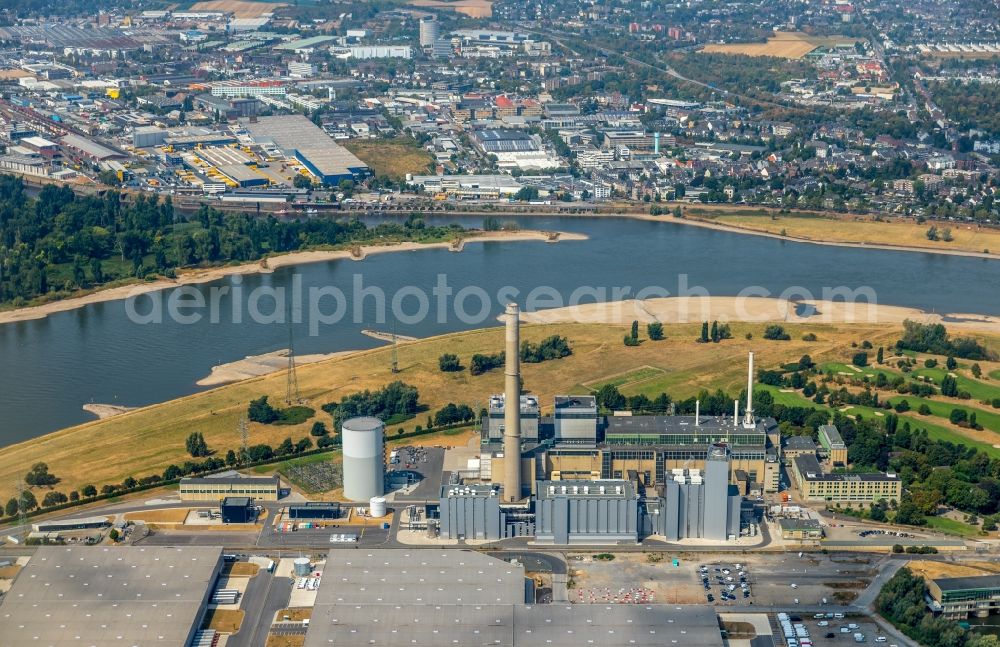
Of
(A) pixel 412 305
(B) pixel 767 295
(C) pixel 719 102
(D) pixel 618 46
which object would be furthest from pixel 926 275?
(D) pixel 618 46

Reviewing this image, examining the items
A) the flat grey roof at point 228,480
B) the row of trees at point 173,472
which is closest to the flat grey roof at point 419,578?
the flat grey roof at point 228,480

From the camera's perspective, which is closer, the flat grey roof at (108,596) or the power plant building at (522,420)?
the flat grey roof at (108,596)

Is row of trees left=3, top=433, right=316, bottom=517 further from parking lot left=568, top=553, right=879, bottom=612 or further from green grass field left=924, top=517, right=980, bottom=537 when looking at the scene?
green grass field left=924, top=517, right=980, bottom=537

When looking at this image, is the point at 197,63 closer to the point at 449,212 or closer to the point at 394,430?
the point at 449,212

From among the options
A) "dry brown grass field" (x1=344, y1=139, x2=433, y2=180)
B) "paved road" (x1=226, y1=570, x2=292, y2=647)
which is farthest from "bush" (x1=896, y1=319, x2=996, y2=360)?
"dry brown grass field" (x1=344, y1=139, x2=433, y2=180)

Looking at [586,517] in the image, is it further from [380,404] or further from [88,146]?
[88,146]

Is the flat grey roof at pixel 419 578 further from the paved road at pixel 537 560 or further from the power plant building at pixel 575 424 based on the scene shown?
the power plant building at pixel 575 424
